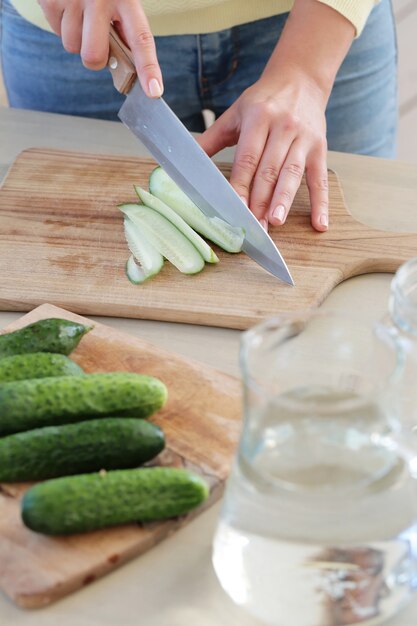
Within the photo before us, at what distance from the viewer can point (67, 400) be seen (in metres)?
1.11

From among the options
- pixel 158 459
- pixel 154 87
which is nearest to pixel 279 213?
pixel 154 87

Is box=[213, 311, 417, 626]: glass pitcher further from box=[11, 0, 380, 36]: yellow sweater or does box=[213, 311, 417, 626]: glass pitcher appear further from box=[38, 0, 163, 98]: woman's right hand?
box=[11, 0, 380, 36]: yellow sweater

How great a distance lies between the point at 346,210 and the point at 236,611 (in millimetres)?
880

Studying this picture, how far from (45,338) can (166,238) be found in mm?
385

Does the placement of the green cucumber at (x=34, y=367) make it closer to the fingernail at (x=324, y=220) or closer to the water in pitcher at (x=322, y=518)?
the water in pitcher at (x=322, y=518)

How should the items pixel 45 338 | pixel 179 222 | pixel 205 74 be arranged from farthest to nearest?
pixel 205 74 < pixel 179 222 < pixel 45 338

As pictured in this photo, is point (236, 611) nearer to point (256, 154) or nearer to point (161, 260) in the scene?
point (161, 260)

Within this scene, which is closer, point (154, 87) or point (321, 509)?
point (321, 509)

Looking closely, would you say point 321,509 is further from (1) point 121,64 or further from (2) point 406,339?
(1) point 121,64

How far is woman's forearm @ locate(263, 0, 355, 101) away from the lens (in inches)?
71.4

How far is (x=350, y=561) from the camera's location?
0.91 metres

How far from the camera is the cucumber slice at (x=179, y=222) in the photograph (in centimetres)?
156

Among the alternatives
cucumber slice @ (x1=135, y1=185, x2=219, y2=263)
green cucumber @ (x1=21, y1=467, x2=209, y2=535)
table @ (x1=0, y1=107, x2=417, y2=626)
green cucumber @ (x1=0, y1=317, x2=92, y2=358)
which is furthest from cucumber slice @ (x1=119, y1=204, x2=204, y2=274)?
green cucumber @ (x1=21, y1=467, x2=209, y2=535)

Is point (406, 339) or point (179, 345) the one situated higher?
point (406, 339)
